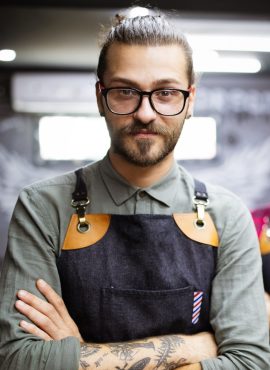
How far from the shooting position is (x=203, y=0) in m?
3.99

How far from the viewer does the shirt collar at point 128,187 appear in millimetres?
1757

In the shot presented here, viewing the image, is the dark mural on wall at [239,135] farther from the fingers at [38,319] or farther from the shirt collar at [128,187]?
the fingers at [38,319]

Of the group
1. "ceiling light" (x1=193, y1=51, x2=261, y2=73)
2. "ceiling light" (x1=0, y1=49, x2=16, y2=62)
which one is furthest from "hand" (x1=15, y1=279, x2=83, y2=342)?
"ceiling light" (x1=0, y1=49, x2=16, y2=62)

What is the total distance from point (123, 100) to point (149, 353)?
0.82 metres

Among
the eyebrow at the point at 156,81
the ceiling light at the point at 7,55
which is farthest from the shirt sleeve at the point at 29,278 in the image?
the ceiling light at the point at 7,55

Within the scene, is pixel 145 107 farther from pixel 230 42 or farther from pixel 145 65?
pixel 230 42

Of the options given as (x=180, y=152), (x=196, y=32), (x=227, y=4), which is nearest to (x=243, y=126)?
(x=180, y=152)

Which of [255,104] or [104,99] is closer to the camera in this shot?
[104,99]

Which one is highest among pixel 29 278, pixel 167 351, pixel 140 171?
pixel 140 171

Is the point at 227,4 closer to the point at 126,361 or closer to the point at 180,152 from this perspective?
the point at 180,152

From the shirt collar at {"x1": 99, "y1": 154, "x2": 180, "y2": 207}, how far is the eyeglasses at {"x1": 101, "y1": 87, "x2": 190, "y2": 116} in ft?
0.84

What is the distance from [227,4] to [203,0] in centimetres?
22

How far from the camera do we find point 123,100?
1.63 m

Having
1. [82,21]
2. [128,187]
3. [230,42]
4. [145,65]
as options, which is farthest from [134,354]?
[230,42]
